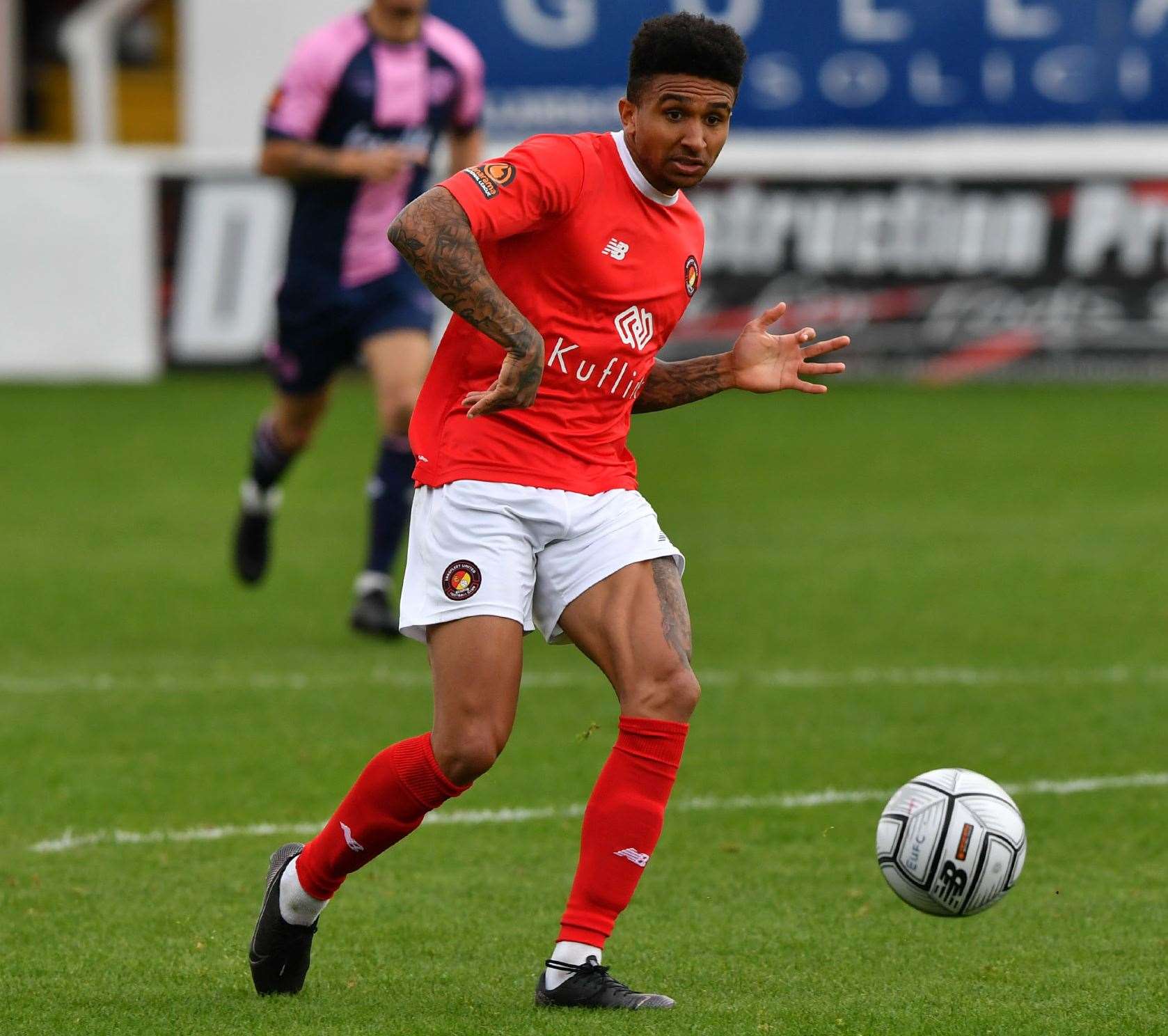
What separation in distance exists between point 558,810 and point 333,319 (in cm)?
342

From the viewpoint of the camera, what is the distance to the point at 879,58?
21.5 metres

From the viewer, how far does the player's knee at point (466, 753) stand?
420 centimetres

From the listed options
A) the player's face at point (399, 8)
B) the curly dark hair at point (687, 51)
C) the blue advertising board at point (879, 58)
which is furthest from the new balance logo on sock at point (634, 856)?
the blue advertising board at point (879, 58)

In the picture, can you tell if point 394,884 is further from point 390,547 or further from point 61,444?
point 61,444

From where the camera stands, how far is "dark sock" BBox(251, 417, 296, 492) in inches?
361

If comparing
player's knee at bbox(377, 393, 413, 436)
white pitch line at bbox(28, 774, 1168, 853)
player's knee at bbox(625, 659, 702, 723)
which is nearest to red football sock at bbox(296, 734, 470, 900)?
player's knee at bbox(625, 659, 702, 723)

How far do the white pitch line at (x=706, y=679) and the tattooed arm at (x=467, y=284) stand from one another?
3.57 m

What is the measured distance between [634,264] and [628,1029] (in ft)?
5.21

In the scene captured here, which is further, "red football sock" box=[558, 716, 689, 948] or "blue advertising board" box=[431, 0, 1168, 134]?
"blue advertising board" box=[431, 0, 1168, 134]

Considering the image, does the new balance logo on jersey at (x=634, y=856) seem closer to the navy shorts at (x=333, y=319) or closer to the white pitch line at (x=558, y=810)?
the white pitch line at (x=558, y=810)

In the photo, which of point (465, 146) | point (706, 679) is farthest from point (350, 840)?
point (465, 146)

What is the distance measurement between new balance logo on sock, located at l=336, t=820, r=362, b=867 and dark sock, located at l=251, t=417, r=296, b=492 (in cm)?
506

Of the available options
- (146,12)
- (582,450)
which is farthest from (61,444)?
(146,12)

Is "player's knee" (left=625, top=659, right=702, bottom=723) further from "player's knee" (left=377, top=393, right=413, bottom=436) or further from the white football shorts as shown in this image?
"player's knee" (left=377, top=393, right=413, bottom=436)
